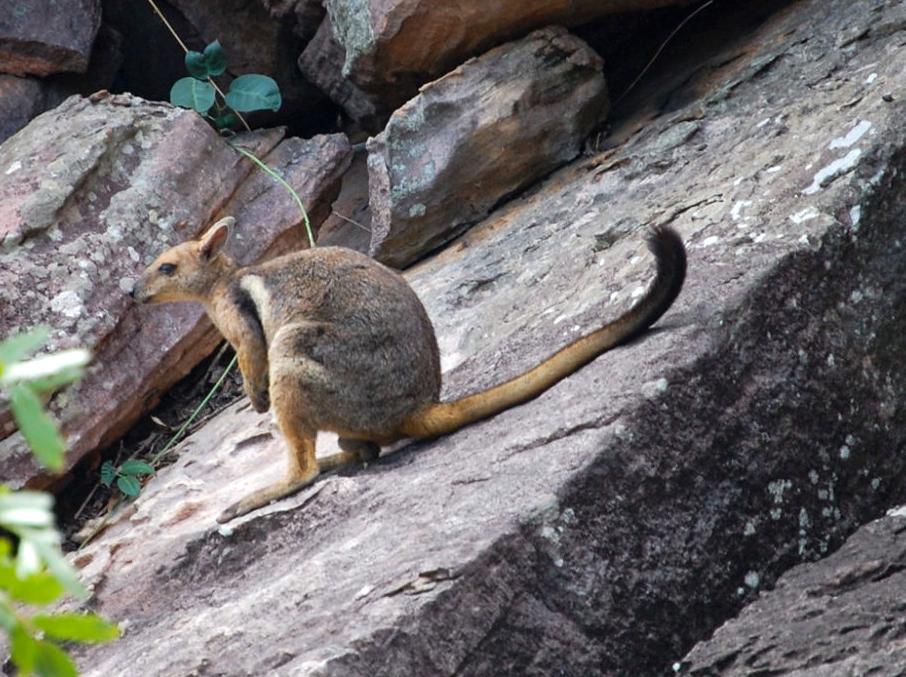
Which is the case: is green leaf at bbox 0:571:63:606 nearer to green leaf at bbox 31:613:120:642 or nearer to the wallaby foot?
green leaf at bbox 31:613:120:642

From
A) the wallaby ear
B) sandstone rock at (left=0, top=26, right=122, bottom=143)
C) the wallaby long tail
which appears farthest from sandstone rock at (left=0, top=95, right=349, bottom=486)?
the wallaby long tail

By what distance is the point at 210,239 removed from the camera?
697cm

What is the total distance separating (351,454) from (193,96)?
409 cm

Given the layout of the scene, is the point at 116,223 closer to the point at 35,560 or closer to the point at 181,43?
the point at 181,43

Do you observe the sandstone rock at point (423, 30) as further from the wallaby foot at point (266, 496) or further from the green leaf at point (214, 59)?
the wallaby foot at point (266, 496)

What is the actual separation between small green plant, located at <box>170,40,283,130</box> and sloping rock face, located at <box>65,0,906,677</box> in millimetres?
2778

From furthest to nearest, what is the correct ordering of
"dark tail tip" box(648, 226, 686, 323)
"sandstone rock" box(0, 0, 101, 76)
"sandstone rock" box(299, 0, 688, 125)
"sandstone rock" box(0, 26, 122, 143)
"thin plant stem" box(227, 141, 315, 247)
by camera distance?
"sandstone rock" box(0, 26, 122, 143), "sandstone rock" box(0, 0, 101, 76), "thin plant stem" box(227, 141, 315, 247), "sandstone rock" box(299, 0, 688, 125), "dark tail tip" box(648, 226, 686, 323)

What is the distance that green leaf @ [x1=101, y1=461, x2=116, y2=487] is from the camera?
768 cm

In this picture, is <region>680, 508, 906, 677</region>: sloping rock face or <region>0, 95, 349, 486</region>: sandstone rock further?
<region>0, 95, 349, 486</region>: sandstone rock

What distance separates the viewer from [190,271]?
6.96 m

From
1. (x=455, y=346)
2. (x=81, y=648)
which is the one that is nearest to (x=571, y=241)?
(x=455, y=346)

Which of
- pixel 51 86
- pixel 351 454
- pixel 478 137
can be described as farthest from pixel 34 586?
pixel 51 86

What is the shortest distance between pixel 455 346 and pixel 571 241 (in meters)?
0.88

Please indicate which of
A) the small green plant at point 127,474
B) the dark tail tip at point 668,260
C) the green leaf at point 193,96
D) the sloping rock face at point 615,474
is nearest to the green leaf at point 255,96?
the green leaf at point 193,96
